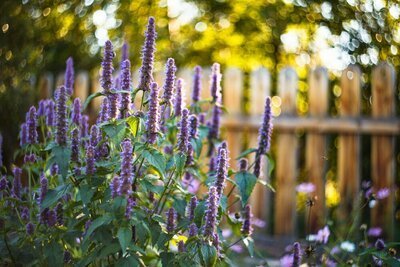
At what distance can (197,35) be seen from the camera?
730cm

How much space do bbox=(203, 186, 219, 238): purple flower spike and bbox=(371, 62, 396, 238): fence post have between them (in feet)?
11.3

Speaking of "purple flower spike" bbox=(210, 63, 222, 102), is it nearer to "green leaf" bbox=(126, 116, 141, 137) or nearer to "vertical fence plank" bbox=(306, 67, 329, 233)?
"green leaf" bbox=(126, 116, 141, 137)

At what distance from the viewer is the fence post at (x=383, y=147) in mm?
4996

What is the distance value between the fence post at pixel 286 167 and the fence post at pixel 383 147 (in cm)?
72

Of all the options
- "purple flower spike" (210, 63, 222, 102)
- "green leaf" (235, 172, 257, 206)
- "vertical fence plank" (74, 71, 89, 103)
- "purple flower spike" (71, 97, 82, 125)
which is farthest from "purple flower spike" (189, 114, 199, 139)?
"vertical fence plank" (74, 71, 89, 103)

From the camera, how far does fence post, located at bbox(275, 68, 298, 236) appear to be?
5262mm

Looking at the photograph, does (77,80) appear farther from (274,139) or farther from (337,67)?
(337,67)

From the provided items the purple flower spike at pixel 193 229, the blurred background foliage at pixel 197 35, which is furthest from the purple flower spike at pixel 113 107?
the blurred background foliage at pixel 197 35

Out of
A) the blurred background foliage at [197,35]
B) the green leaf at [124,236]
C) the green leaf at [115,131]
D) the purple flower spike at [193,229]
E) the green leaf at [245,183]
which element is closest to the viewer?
the green leaf at [124,236]

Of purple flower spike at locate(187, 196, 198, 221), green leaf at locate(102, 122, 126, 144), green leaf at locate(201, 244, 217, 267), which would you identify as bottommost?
green leaf at locate(201, 244, 217, 267)

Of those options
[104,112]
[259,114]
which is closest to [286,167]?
[259,114]

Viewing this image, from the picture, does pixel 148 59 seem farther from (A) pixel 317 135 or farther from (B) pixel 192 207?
(A) pixel 317 135

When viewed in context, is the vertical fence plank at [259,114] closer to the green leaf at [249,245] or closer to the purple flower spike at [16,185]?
the green leaf at [249,245]

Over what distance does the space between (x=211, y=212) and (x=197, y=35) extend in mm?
5627
